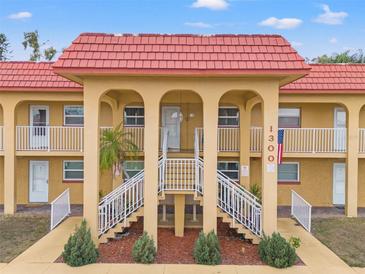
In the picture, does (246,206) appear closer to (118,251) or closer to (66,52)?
(118,251)

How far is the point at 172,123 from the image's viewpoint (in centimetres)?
1728

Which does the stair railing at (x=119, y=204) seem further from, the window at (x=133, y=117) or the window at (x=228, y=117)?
the window at (x=228, y=117)

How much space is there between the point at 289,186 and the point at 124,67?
11.0 metres

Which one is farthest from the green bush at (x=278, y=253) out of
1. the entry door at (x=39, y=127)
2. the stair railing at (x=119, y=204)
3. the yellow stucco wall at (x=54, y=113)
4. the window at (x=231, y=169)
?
the entry door at (x=39, y=127)

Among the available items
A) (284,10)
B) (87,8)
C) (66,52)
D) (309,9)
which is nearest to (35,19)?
(87,8)

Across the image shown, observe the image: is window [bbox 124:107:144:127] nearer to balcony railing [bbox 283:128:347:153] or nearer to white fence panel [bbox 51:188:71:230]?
white fence panel [bbox 51:188:71:230]

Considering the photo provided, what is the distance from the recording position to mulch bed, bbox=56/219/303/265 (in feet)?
33.3

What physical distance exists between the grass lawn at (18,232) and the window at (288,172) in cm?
1056

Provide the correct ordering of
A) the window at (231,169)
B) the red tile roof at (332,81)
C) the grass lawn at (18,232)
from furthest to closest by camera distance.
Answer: the window at (231,169), the red tile roof at (332,81), the grass lawn at (18,232)

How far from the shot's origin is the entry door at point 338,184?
58.3 ft

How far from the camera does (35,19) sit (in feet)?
122

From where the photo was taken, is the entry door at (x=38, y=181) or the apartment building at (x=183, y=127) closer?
the apartment building at (x=183, y=127)

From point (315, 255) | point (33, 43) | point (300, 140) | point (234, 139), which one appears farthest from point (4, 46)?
point (315, 255)

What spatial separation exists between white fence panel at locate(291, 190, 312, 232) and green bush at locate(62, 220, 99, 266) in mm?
7366
